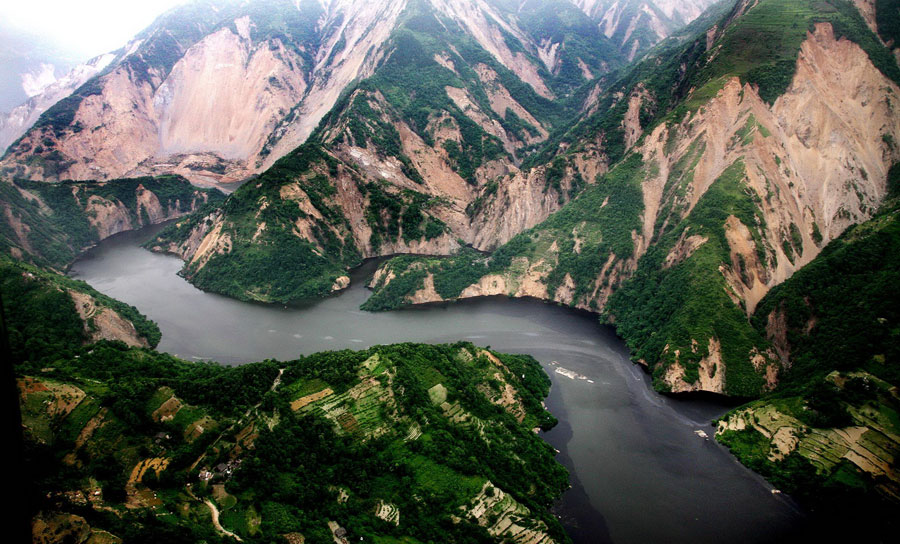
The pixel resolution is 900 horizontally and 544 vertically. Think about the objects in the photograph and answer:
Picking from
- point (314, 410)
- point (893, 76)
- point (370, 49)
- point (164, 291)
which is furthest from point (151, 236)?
point (893, 76)

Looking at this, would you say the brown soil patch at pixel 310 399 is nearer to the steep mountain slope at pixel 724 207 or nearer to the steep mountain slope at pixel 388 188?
the steep mountain slope at pixel 724 207

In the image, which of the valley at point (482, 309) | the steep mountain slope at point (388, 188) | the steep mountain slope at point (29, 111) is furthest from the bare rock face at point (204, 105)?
the steep mountain slope at point (388, 188)

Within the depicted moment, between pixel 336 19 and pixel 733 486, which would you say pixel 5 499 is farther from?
pixel 336 19

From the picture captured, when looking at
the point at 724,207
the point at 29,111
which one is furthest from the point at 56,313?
the point at 29,111

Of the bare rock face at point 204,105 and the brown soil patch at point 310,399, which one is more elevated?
the bare rock face at point 204,105

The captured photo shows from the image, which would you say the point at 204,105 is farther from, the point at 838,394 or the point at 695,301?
the point at 838,394
